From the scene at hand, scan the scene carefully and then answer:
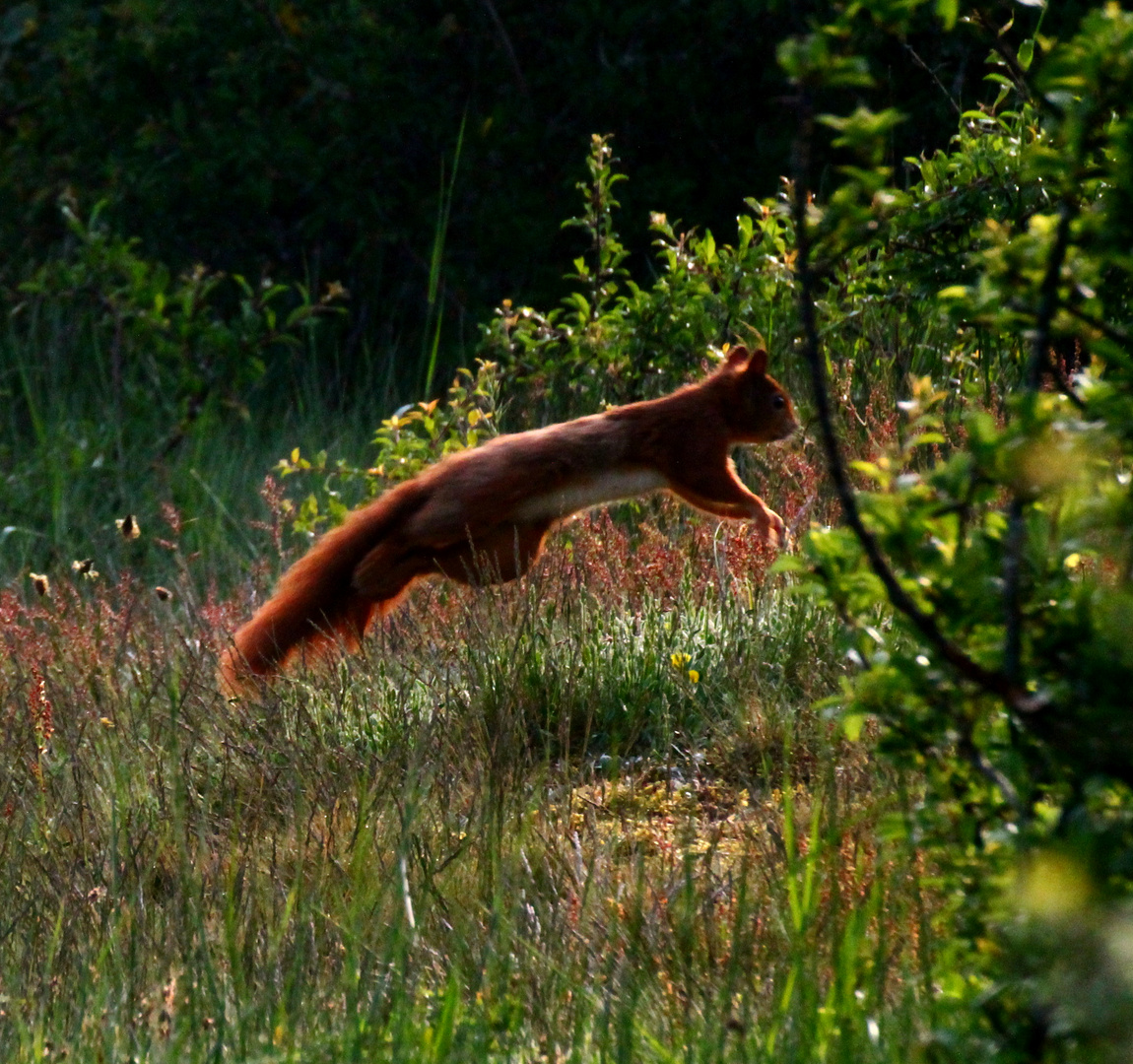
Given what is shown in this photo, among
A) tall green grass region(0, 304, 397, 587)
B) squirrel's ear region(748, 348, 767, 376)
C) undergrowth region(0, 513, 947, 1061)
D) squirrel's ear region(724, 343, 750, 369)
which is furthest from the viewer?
tall green grass region(0, 304, 397, 587)

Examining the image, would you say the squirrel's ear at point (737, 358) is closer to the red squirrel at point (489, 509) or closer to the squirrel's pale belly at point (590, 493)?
the red squirrel at point (489, 509)

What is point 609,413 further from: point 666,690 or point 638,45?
point 638,45

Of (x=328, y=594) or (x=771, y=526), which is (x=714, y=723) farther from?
(x=328, y=594)

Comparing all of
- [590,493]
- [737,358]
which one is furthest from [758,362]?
[590,493]

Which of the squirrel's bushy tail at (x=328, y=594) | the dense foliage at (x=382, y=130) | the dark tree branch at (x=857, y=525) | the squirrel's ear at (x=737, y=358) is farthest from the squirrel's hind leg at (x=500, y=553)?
the dense foliage at (x=382, y=130)

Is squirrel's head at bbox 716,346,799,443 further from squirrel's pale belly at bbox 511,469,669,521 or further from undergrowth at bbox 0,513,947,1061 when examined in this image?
undergrowth at bbox 0,513,947,1061

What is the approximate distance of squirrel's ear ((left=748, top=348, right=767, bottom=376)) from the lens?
5.90 metres

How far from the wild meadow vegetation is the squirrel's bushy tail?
6.4 inches

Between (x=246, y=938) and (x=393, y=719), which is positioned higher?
(x=393, y=719)

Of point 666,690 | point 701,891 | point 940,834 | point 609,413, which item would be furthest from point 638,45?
point 940,834

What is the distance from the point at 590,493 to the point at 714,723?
153cm

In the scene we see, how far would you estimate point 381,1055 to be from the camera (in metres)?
2.48

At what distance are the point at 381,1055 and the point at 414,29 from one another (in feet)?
31.0


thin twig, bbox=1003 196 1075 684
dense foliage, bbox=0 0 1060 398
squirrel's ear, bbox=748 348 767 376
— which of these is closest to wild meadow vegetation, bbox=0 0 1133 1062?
thin twig, bbox=1003 196 1075 684
